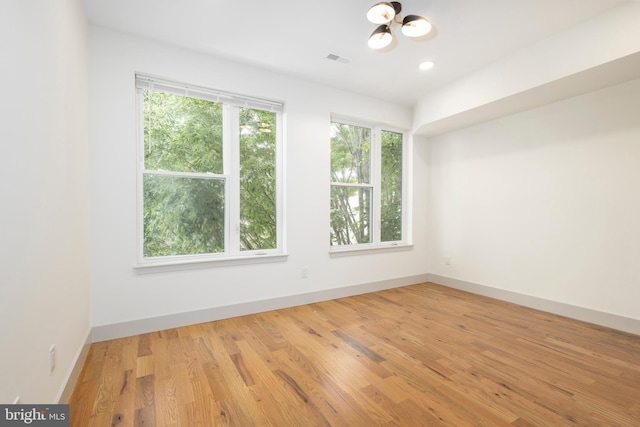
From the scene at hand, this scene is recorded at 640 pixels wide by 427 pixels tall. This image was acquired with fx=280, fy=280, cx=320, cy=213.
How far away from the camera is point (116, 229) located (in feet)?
8.36

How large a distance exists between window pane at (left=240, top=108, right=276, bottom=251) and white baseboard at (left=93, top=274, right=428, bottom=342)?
0.67 m

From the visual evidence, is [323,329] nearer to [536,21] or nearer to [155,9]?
[155,9]

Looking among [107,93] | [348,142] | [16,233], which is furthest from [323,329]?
[107,93]

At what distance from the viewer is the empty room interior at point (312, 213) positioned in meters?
1.58

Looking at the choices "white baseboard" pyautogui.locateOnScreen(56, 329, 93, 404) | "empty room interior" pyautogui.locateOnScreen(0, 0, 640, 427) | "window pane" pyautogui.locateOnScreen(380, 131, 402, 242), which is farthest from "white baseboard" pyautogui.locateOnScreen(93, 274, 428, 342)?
"window pane" pyautogui.locateOnScreen(380, 131, 402, 242)

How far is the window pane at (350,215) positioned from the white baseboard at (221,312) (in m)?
0.68

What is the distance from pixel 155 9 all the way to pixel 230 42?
0.65m

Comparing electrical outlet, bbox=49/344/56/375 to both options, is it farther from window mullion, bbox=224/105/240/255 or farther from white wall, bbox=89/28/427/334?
window mullion, bbox=224/105/240/255

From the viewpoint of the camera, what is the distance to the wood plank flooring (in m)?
1.59

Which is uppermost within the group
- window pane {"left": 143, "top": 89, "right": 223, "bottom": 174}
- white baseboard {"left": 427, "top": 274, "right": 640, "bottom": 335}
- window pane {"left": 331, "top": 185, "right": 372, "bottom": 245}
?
window pane {"left": 143, "top": 89, "right": 223, "bottom": 174}

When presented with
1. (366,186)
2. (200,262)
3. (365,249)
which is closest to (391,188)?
(366,186)

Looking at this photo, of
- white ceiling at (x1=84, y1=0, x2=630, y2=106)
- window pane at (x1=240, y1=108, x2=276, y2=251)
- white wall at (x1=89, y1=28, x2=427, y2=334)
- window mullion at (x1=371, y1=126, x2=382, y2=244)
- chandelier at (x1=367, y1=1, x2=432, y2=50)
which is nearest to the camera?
chandelier at (x1=367, y1=1, x2=432, y2=50)

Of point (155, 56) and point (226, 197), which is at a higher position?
point (155, 56)

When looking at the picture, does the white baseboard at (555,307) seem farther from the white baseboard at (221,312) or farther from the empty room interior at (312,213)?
the white baseboard at (221,312)
